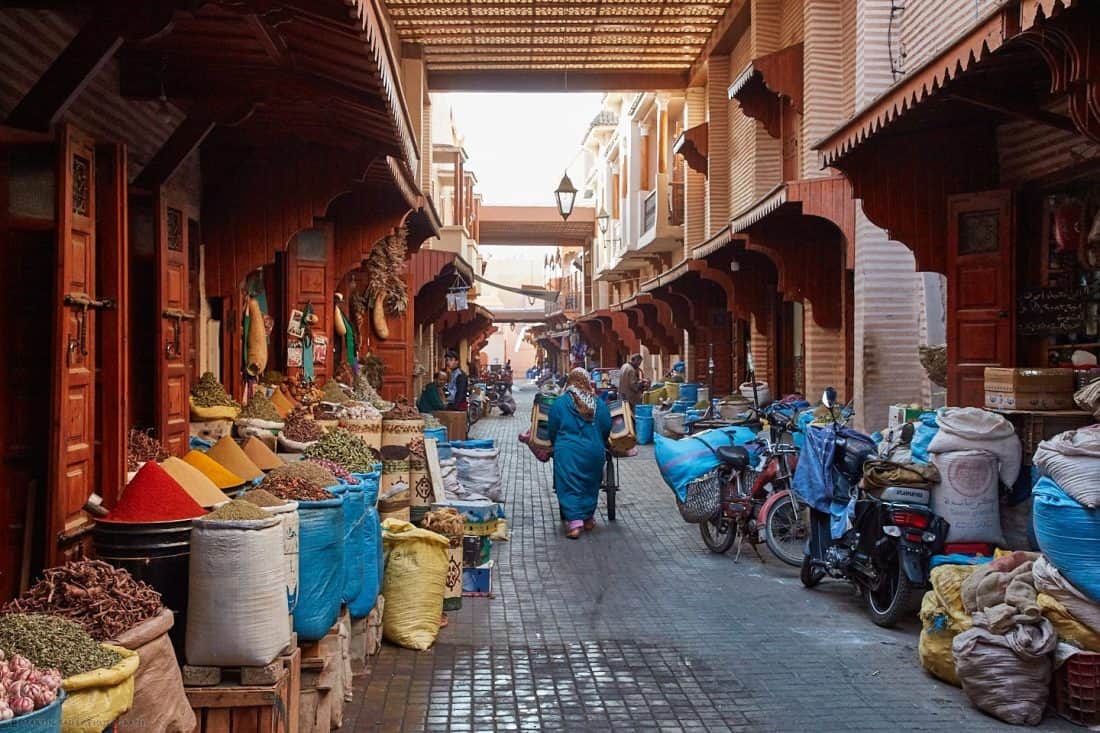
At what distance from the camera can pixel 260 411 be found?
9.40m

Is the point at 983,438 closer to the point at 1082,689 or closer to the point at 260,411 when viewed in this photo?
the point at 1082,689

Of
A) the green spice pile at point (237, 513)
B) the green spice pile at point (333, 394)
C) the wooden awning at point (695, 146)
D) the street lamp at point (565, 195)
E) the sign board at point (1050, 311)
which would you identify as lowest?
the green spice pile at point (237, 513)

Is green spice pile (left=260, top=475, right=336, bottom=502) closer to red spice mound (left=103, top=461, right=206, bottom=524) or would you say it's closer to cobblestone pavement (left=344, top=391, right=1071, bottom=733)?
red spice mound (left=103, top=461, right=206, bottom=524)

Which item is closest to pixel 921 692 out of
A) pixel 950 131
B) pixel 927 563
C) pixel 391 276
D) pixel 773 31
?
pixel 927 563

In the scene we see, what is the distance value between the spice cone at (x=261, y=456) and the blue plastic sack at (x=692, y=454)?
4.11 meters

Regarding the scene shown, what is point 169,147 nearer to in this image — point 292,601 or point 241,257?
point 241,257

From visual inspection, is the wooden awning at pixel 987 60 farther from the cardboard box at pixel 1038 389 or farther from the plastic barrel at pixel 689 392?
the plastic barrel at pixel 689 392

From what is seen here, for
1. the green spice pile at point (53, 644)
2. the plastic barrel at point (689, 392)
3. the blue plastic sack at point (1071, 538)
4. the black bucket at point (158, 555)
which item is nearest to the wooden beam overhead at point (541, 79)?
the plastic barrel at point (689, 392)

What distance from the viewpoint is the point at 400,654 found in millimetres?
6910

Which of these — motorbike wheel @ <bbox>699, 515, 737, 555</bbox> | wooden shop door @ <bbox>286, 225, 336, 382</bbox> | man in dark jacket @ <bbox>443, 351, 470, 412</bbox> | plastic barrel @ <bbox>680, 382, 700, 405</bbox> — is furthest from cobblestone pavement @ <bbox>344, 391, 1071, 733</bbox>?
man in dark jacket @ <bbox>443, 351, 470, 412</bbox>

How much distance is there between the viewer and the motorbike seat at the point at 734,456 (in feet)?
33.4

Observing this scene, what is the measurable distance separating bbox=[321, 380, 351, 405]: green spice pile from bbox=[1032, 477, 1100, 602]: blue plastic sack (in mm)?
7005

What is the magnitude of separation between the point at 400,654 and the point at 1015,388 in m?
4.63

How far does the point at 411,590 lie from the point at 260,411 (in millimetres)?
2900
